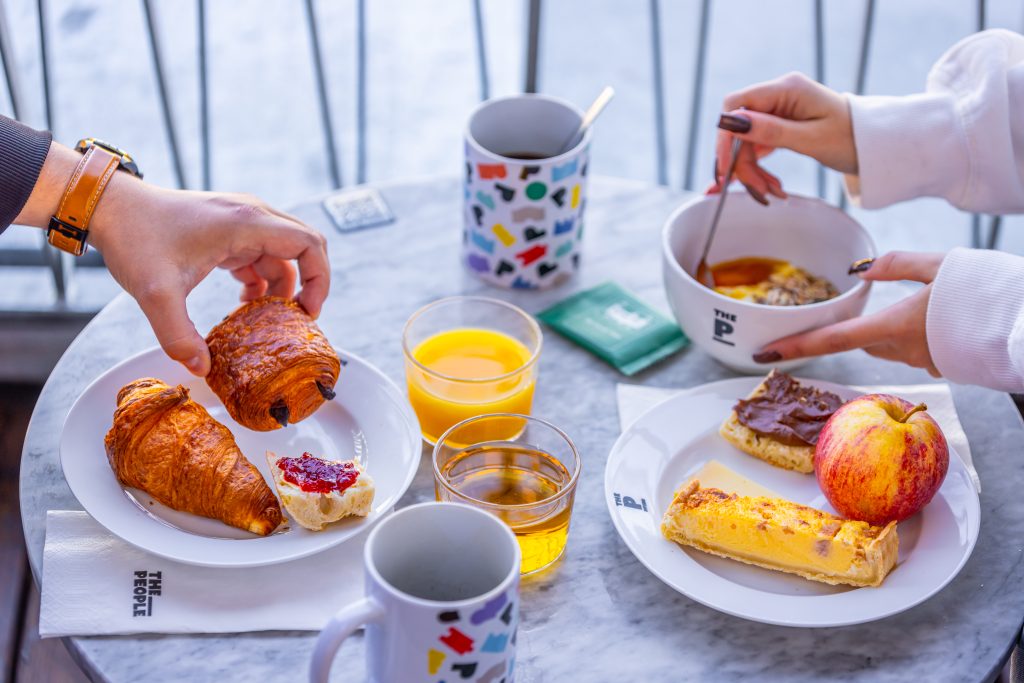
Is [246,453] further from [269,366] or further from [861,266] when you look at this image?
[861,266]

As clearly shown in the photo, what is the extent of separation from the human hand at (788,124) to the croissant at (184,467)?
739 mm

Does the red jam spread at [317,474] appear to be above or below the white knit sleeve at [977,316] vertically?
below

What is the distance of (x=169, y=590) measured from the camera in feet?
3.25

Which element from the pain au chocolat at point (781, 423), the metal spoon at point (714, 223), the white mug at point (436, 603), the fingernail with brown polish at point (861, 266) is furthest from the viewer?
the metal spoon at point (714, 223)

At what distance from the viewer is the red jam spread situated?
3.34 ft

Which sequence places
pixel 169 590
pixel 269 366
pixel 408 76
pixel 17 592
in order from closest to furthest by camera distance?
pixel 169 590 → pixel 269 366 → pixel 17 592 → pixel 408 76

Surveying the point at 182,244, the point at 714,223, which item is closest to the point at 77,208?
the point at 182,244

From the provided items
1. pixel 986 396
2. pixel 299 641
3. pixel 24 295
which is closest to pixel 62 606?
pixel 299 641

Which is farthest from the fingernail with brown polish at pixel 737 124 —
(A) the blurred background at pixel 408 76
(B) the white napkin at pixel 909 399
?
(A) the blurred background at pixel 408 76

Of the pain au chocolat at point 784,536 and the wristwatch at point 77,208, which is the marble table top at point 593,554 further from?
the wristwatch at point 77,208

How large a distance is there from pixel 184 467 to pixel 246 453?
102 mm

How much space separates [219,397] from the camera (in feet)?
3.81

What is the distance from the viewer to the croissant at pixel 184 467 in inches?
40.7

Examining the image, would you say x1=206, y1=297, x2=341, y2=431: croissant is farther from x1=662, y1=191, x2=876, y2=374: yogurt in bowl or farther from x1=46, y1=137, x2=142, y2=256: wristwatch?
x1=662, y1=191, x2=876, y2=374: yogurt in bowl
